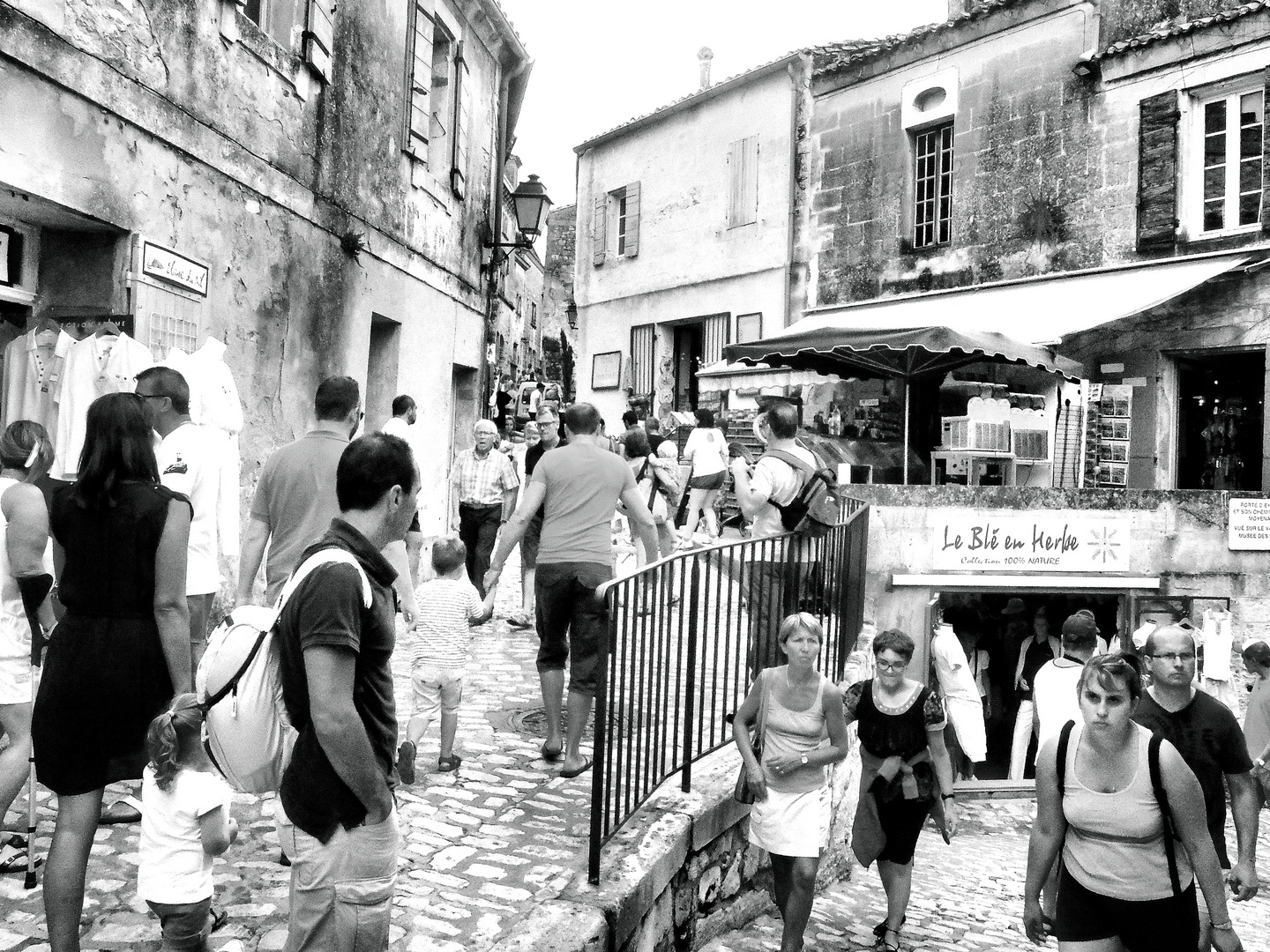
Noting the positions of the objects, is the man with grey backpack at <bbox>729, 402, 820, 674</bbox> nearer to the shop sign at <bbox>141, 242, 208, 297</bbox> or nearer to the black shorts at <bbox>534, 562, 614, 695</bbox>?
the black shorts at <bbox>534, 562, 614, 695</bbox>

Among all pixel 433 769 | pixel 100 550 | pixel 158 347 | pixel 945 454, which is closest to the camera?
pixel 100 550

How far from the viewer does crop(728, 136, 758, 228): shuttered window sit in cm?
1923

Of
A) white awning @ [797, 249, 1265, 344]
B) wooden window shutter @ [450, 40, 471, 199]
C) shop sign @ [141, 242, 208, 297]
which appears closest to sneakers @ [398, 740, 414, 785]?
shop sign @ [141, 242, 208, 297]

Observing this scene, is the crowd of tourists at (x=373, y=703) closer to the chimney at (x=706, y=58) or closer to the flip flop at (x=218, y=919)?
the flip flop at (x=218, y=919)

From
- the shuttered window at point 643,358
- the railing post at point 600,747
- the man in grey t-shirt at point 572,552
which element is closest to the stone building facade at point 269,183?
the man in grey t-shirt at point 572,552

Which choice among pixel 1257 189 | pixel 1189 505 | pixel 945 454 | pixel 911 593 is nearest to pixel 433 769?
pixel 911 593

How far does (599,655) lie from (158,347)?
14.7 ft

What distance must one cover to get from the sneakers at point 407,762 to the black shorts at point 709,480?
25.8 ft

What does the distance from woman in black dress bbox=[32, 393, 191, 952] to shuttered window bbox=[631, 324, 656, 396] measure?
17.6m

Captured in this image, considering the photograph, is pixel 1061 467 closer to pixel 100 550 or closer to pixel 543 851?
pixel 543 851

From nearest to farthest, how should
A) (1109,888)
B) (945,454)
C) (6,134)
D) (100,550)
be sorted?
(100,550), (1109,888), (6,134), (945,454)

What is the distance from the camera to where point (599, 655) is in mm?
4270

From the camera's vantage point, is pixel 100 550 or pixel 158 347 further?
pixel 158 347

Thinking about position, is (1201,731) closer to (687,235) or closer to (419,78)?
(419,78)
